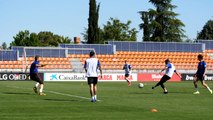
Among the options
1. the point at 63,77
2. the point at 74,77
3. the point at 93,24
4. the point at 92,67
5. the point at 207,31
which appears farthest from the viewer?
the point at 207,31

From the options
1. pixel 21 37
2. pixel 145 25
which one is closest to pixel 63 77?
pixel 145 25

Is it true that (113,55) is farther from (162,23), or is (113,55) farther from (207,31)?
(207,31)

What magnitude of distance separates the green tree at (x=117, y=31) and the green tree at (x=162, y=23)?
13.7 m

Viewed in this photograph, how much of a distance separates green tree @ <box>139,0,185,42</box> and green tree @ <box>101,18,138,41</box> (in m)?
13.7

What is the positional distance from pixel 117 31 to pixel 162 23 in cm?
1657

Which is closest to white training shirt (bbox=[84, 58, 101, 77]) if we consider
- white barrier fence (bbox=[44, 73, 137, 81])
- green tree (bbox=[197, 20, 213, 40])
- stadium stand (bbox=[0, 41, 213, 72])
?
white barrier fence (bbox=[44, 73, 137, 81])

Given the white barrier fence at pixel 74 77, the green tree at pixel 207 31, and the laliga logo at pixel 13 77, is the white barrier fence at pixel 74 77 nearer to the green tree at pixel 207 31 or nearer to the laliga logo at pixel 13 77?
the laliga logo at pixel 13 77

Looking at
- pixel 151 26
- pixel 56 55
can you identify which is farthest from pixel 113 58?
pixel 151 26

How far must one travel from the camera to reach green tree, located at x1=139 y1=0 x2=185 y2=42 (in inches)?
3814

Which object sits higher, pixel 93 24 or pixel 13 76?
pixel 93 24

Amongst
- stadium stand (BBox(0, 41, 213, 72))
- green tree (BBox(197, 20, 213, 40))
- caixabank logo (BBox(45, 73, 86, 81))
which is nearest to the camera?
caixabank logo (BBox(45, 73, 86, 81))

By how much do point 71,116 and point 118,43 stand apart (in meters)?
54.4

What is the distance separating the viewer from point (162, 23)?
322 ft

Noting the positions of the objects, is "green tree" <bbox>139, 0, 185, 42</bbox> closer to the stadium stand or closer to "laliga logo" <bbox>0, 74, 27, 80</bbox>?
the stadium stand
